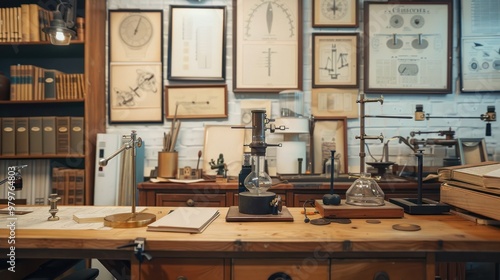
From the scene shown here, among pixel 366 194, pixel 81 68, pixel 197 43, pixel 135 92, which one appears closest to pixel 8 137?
pixel 81 68

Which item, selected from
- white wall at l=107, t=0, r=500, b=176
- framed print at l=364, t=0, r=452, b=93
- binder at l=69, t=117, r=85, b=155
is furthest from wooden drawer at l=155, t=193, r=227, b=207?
framed print at l=364, t=0, r=452, b=93

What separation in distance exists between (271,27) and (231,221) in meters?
1.93

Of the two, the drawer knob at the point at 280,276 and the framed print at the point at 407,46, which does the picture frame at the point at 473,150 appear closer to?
the framed print at the point at 407,46

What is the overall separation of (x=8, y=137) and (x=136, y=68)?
3.29 feet

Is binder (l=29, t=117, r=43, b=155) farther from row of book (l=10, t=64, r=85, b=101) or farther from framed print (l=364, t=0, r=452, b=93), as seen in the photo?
framed print (l=364, t=0, r=452, b=93)

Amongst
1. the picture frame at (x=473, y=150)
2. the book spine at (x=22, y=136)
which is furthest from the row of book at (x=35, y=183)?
the picture frame at (x=473, y=150)

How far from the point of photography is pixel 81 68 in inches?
114

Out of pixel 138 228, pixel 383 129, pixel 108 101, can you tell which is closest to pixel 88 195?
pixel 108 101

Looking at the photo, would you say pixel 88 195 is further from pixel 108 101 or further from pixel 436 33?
pixel 436 33

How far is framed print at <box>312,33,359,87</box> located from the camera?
2846mm

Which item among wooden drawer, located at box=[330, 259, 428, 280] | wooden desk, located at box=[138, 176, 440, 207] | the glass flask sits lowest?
wooden drawer, located at box=[330, 259, 428, 280]

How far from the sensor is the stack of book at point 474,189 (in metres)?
1.19

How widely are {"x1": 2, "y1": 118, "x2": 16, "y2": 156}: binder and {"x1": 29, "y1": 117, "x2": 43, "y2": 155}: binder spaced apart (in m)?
0.11

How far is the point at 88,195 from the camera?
8.27 feet
